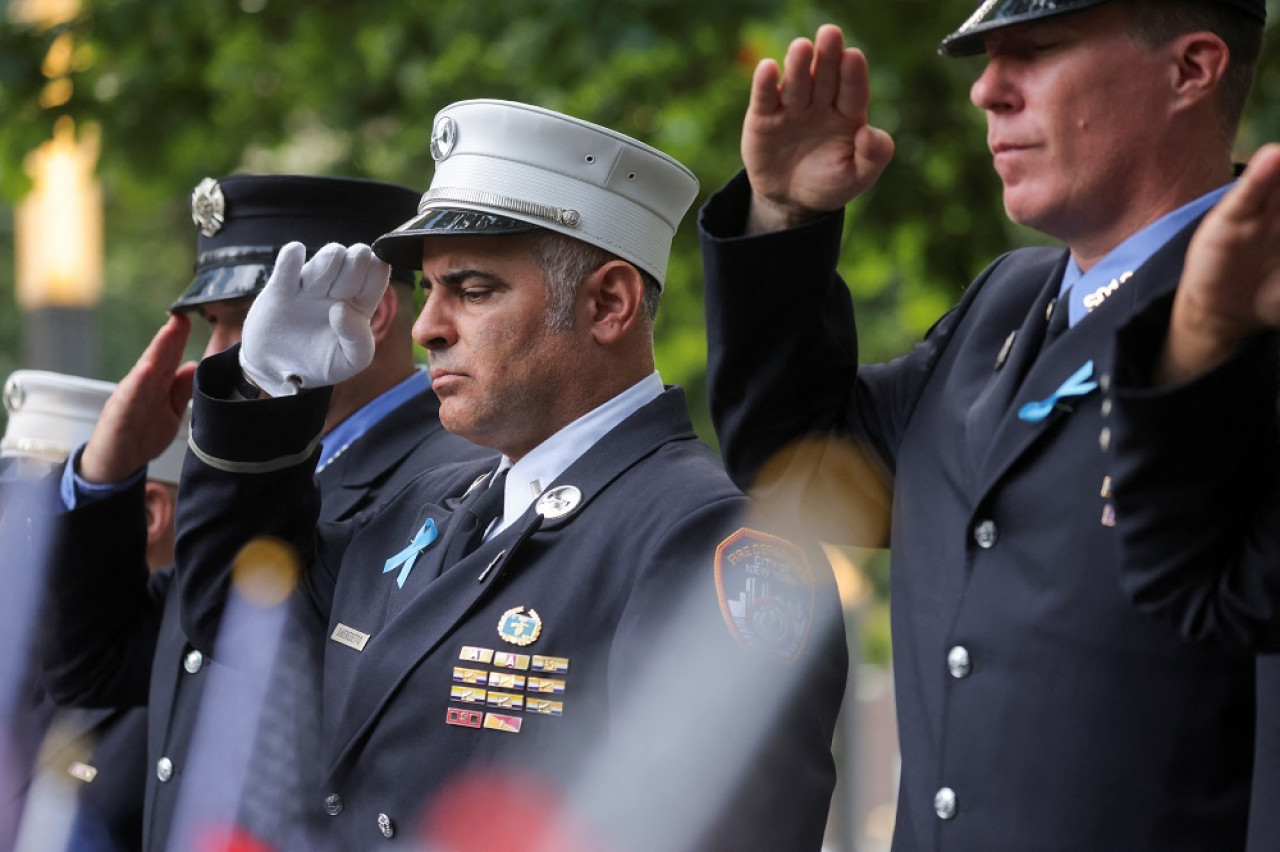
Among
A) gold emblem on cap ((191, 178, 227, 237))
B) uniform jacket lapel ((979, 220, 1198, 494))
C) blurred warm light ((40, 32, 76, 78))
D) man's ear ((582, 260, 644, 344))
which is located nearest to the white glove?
man's ear ((582, 260, 644, 344))

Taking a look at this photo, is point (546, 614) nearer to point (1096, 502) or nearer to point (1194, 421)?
point (1096, 502)

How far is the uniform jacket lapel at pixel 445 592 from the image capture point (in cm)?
303

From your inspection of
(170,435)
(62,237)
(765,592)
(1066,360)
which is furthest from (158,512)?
(62,237)

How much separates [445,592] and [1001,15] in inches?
51.1

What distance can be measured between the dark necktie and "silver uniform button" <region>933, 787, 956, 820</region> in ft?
3.68

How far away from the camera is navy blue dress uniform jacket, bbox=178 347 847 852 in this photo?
8.95ft

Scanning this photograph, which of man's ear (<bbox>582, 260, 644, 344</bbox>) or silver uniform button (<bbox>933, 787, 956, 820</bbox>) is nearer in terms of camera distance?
silver uniform button (<bbox>933, 787, 956, 820</bbox>)

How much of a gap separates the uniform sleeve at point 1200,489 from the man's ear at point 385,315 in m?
2.34

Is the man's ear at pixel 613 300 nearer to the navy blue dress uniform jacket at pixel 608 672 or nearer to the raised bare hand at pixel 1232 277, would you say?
the navy blue dress uniform jacket at pixel 608 672

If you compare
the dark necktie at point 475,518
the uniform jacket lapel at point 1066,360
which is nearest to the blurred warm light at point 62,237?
the dark necktie at point 475,518

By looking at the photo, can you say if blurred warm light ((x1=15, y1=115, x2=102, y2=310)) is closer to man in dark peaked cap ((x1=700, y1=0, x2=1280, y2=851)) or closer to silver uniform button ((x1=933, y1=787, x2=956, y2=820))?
man in dark peaked cap ((x1=700, y1=0, x2=1280, y2=851))

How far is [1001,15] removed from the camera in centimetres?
236

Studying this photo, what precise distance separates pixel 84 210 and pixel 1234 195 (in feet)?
24.1

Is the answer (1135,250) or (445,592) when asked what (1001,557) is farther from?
(445,592)
